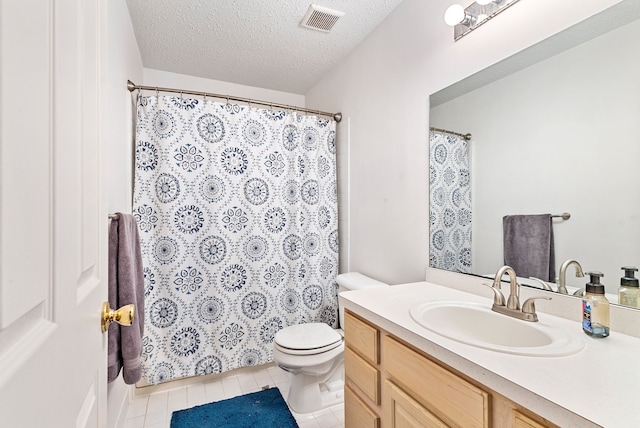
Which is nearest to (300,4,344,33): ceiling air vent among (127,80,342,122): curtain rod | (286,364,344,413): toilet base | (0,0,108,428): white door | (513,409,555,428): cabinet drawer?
(127,80,342,122): curtain rod

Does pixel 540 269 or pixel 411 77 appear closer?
pixel 540 269

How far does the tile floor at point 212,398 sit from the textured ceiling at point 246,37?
7.71 ft

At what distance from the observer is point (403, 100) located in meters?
1.79

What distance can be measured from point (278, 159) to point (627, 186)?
6.11 ft

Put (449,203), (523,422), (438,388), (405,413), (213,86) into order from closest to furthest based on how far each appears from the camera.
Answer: (523,422) → (438,388) → (405,413) → (449,203) → (213,86)

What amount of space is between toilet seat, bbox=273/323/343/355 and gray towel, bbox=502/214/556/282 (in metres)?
1.04

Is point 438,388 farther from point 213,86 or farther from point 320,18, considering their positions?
point 213,86

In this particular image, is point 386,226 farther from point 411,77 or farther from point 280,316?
point 280,316

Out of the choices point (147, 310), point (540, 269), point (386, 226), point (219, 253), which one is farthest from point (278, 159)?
point (540, 269)

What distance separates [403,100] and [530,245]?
1028 mm

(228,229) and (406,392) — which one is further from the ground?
(228,229)

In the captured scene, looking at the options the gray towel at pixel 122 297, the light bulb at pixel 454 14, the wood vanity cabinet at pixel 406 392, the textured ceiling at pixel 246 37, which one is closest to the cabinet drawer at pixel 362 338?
the wood vanity cabinet at pixel 406 392

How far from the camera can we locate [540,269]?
1.16 meters

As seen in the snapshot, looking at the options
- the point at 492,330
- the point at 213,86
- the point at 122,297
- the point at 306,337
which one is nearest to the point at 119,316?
the point at 122,297
